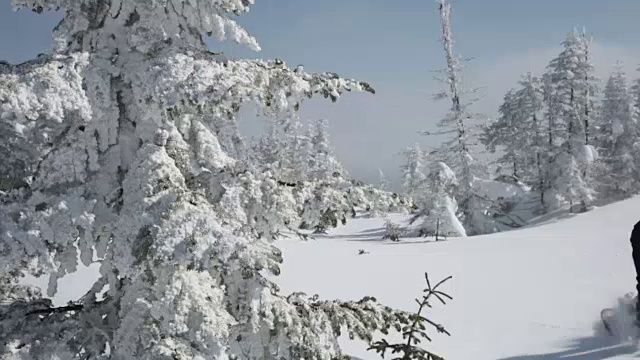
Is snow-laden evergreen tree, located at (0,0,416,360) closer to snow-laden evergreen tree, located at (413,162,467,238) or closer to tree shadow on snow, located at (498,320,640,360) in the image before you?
tree shadow on snow, located at (498,320,640,360)

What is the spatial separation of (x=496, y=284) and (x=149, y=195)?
15151mm

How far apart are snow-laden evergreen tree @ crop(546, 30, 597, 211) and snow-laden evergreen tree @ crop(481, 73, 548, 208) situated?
170cm

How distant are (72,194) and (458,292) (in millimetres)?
14018

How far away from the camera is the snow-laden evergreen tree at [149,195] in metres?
4.25

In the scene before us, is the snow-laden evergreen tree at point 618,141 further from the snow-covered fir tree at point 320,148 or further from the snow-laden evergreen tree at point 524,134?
the snow-covered fir tree at point 320,148

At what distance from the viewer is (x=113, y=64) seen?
4930mm

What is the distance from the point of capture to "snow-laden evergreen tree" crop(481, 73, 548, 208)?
48.4m

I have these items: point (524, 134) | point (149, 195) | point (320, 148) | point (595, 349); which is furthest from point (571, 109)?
point (149, 195)

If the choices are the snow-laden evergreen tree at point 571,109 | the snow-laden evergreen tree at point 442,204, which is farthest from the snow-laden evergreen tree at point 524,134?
the snow-laden evergreen tree at point 442,204

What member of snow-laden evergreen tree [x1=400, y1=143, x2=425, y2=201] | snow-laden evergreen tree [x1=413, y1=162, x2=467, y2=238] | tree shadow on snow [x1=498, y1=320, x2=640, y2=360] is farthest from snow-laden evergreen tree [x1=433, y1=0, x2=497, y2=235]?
snow-laden evergreen tree [x1=400, y1=143, x2=425, y2=201]

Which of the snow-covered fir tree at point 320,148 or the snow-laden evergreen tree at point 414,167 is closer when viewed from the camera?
the snow-covered fir tree at point 320,148

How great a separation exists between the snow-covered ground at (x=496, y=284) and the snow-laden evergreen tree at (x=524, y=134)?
21700mm

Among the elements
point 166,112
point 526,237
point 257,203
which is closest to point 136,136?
point 166,112

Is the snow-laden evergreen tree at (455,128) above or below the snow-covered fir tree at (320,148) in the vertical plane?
below
